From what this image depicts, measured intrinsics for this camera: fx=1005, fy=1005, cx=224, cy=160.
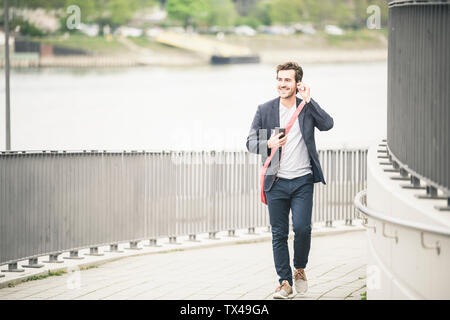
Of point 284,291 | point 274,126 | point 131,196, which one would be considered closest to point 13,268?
point 131,196

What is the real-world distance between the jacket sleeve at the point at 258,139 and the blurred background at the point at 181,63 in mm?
67294

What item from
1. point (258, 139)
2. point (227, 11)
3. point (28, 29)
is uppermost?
point (227, 11)

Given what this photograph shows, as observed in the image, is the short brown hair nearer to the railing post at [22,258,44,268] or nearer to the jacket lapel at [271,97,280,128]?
the jacket lapel at [271,97,280,128]

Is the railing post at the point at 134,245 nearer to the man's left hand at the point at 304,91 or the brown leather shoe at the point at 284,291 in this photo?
the brown leather shoe at the point at 284,291

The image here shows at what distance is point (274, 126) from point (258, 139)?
0.50 ft

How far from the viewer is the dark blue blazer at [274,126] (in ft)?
23.6

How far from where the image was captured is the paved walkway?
7930 mm

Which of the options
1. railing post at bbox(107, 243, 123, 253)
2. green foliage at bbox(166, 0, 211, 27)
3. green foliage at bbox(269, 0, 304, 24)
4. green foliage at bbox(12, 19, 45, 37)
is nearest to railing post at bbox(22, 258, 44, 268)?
railing post at bbox(107, 243, 123, 253)

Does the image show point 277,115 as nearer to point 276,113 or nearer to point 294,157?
point 276,113

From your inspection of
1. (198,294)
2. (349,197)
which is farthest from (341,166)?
(198,294)

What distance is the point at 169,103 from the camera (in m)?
89.3

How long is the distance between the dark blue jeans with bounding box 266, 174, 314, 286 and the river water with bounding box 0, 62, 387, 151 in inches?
2477

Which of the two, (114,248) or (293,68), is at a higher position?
(293,68)
